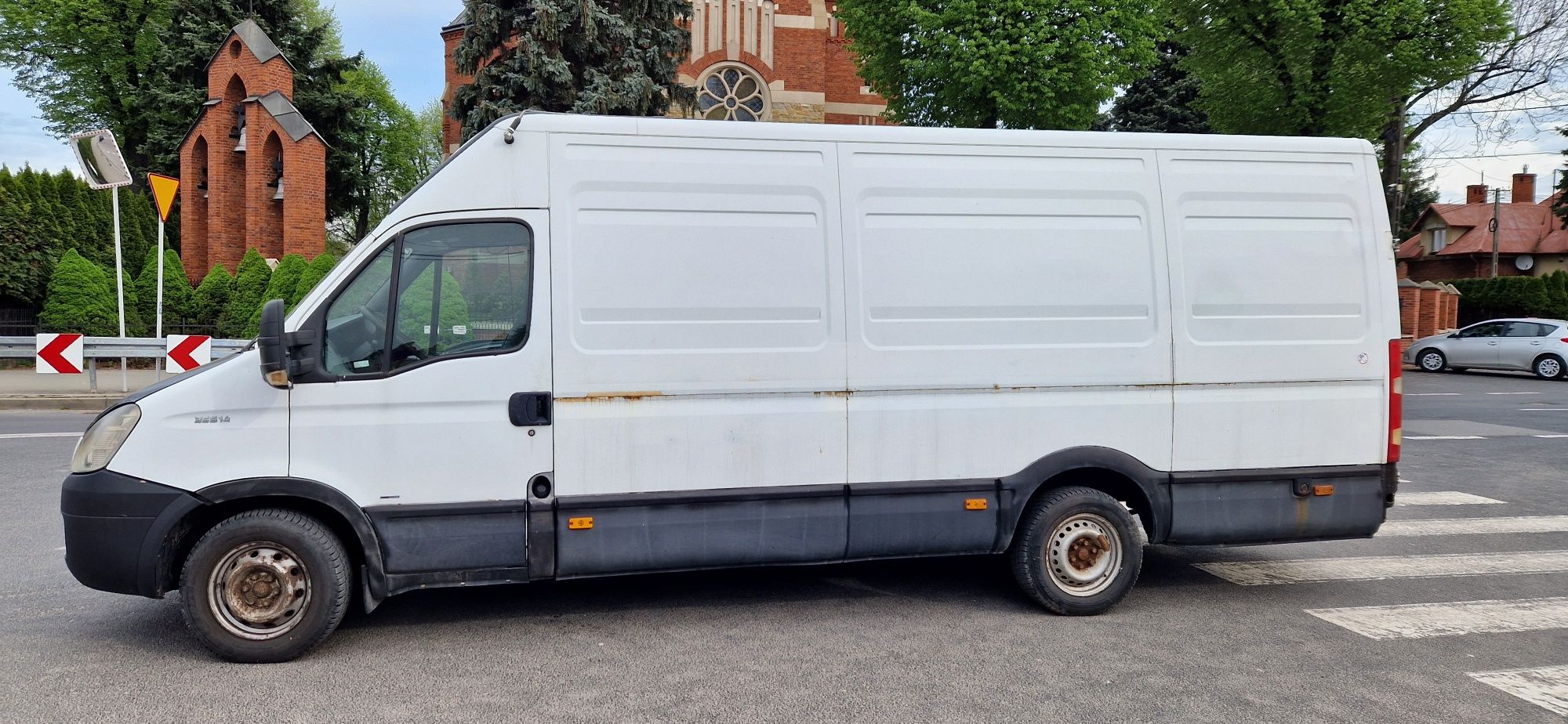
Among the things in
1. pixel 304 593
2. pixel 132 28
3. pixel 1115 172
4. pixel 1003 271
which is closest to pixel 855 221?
pixel 1003 271

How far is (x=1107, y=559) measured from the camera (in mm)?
5332

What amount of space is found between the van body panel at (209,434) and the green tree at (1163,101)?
33673 millimetres

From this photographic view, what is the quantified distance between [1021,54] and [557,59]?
1041cm

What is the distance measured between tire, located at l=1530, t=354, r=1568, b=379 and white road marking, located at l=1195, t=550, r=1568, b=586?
2208cm

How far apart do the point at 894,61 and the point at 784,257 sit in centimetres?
2369

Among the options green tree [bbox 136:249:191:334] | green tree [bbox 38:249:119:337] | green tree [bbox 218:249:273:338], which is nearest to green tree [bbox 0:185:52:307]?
green tree [bbox 38:249:119:337]

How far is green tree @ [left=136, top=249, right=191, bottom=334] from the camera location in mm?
20422

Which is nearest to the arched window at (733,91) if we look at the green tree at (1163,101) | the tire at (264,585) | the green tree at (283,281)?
the green tree at (1163,101)

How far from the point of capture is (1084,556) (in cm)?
532

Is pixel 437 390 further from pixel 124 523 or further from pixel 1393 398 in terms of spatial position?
pixel 1393 398

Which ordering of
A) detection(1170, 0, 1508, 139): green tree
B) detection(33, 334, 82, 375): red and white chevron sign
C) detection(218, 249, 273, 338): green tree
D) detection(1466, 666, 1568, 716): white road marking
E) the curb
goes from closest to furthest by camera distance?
1. detection(1466, 666, 1568, 716): white road marking
2. detection(33, 334, 82, 375): red and white chevron sign
3. the curb
4. detection(218, 249, 273, 338): green tree
5. detection(1170, 0, 1508, 139): green tree

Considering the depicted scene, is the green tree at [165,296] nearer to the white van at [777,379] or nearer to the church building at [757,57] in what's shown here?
the church building at [757,57]

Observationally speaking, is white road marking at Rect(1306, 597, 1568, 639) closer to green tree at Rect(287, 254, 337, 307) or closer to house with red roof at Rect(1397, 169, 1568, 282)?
green tree at Rect(287, 254, 337, 307)

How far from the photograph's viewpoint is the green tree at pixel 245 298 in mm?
20344
